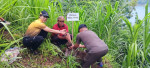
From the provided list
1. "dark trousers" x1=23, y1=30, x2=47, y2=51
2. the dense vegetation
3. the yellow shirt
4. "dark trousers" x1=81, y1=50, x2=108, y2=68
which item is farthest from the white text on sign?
"dark trousers" x1=81, y1=50, x2=108, y2=68

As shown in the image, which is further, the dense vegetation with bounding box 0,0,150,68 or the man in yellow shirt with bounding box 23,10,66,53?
the dense vegetation with bounding box 0,0,150,68

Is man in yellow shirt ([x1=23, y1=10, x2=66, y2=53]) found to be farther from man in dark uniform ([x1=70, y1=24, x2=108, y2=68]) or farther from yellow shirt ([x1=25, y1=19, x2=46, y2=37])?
man in dark uniform ([x1=70, y1=24, x2=108, y2=68])

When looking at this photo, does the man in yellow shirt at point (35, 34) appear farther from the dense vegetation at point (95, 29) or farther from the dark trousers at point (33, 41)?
the dense vegetation at point (95, 29)

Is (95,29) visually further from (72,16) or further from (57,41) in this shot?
(57,41)

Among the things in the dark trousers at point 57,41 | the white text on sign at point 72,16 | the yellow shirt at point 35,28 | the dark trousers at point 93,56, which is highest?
the white text on sign at point 72,16

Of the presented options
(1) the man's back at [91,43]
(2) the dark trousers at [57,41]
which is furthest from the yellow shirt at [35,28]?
(1) the man's back at [91,43]

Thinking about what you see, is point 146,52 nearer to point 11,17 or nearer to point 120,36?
point 120,36

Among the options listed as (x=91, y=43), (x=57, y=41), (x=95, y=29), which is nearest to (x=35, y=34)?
(x=57, y=41)

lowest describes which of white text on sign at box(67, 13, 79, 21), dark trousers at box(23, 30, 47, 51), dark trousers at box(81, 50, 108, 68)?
dark trousers at box(81, 50, 108, 68)

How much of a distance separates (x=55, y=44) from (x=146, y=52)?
2.44m

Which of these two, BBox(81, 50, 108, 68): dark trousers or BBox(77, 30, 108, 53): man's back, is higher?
BBox(77, 30, 108, 53): man's back

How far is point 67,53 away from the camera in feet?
12.7

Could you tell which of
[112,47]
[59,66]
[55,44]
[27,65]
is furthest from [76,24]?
[27,65]

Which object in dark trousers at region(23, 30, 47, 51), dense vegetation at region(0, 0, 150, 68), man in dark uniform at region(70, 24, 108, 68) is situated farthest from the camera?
dense vegetation at region(0, 0, 150, 68)
